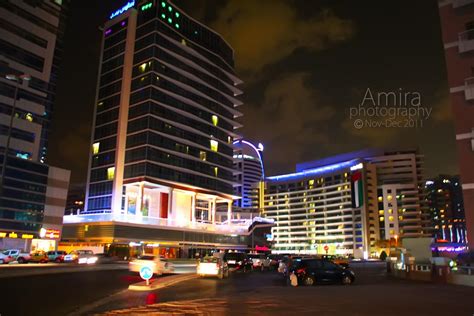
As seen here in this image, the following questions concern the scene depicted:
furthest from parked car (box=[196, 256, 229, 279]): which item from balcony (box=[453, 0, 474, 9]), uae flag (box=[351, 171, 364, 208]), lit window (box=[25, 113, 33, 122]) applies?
uae flag (box=[351, 171, 364, 208])

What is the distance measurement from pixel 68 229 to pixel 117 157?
1857 centimetres

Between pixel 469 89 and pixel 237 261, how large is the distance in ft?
85.6

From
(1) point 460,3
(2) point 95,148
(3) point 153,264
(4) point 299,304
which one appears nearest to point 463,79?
→ (1) point 460,3

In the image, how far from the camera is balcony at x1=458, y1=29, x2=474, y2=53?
3472cm

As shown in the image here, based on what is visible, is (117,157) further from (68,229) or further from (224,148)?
(224,148)

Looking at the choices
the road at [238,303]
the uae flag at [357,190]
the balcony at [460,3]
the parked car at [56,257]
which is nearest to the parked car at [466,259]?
the road at [238,303]

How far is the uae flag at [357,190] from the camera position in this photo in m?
169

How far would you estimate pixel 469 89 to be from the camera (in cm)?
3403

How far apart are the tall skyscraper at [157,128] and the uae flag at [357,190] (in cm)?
7705

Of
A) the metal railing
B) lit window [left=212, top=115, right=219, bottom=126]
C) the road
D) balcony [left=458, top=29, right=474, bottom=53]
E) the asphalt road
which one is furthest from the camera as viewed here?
lit window [left=212, top=115, right=219, bottom=126]

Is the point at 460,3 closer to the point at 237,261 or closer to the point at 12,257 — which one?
the point at 237,261

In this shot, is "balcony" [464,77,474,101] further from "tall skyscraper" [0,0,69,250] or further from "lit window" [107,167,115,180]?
"tall skyscraper" [0,0,69,250]

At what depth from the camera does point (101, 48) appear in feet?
351

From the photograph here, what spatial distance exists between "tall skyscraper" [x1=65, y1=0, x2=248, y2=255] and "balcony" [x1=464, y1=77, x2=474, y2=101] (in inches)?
2570
